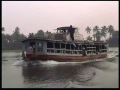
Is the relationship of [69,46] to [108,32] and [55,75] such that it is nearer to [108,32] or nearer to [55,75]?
[55,75]

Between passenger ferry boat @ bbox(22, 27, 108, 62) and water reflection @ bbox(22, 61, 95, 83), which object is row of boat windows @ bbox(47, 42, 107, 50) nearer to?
passenger ferry boat @ bbox(22, 27, 108, 62)

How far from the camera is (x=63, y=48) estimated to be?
102 feet

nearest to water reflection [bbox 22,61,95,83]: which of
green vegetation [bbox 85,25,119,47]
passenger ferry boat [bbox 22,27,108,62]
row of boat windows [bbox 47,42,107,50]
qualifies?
passenger ferry boat [bbox 22,27,108,62]

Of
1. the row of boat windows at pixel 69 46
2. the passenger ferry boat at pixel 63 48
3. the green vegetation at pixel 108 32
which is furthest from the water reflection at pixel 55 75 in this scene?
the green vegetation at pixel 108 32

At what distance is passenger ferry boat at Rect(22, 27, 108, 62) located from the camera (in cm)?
2881

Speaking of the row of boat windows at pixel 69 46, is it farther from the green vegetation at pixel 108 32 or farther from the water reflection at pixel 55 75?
the green vegetation at pixel 108 32

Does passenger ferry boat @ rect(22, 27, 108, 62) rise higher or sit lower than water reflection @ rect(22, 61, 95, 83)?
higher

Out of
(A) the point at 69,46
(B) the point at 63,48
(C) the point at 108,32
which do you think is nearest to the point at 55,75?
(B) the point at 63,48

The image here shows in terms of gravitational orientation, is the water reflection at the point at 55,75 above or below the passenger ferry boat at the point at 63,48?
below

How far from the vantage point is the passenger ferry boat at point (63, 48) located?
94.5ft

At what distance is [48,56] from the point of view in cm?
2903

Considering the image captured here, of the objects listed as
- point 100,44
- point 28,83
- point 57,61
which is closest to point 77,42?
point 57,61

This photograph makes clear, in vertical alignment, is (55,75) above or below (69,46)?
below

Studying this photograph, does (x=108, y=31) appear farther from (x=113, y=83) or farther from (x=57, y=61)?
(x=113, y=83)
